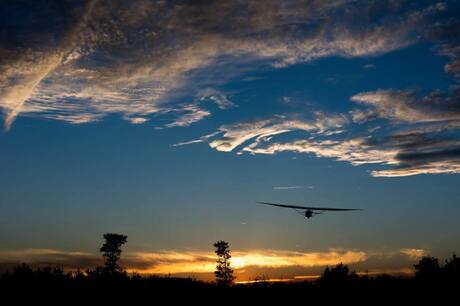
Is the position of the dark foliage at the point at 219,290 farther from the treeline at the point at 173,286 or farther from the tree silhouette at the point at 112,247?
the tree silhouette at the point at 112,247

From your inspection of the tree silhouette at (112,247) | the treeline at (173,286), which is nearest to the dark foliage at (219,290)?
the treeline at (173,286)

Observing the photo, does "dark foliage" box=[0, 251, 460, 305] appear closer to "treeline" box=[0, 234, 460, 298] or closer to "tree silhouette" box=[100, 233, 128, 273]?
"treeline" box=[0, 234, 460, 298]

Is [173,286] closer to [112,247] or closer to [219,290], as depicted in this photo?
[219,290]

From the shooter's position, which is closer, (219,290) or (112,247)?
(219,290)

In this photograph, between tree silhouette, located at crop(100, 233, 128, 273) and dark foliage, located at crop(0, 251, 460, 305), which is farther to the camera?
tree silhouette, located at crop(100, 233, 128, 273)

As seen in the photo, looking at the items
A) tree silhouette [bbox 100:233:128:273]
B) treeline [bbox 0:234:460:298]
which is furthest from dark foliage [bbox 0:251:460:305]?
tree silhouette [bbox 100:233:128:273]

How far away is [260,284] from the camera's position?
162ft

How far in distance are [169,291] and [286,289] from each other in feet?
35.9

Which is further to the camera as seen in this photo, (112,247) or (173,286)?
(112,247)

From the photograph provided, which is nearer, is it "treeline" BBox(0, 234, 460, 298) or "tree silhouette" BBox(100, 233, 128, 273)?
"treeline" BBox(0, 234, 460, 298)

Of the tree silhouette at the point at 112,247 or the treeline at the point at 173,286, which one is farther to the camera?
the tree silhouette at the point at 112,247

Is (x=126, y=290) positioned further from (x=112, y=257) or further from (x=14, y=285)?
(x=112, y=257)

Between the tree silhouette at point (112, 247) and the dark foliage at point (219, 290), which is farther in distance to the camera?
the tree silhouette at point (112, 247)

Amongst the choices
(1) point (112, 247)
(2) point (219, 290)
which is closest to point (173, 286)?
(2) point (219, 290)
